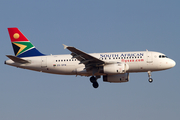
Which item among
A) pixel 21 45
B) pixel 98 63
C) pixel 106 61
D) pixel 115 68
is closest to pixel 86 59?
pixel 98 63

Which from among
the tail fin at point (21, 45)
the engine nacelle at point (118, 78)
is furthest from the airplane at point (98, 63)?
the tail fin at point (21, 45)

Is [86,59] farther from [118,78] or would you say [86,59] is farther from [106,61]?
[118,78]

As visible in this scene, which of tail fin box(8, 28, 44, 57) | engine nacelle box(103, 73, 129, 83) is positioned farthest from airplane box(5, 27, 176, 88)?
tail fin box(8, 28, 44, 57)

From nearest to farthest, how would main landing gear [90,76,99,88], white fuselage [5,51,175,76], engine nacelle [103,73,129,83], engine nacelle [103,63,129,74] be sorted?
engine nacelle [103,63,129,74] < white fuselage [5,51,175,76] < main landing gear [90,76,99,88] < engine nacelle [103,73,129,83]

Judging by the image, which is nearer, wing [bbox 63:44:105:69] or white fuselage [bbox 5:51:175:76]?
wing [bbox 63:44:105:69]

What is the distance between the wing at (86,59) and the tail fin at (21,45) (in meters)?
7.95

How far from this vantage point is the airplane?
4509cm

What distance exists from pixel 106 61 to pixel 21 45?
1387 centimetres

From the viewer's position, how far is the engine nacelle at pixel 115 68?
44.7 metres

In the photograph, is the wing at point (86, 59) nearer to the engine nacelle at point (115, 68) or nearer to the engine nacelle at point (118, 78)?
the engine nacelle at point (115, 68)

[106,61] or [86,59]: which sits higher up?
[86,59]

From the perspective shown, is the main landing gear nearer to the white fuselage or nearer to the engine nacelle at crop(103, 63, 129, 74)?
the white fuselage

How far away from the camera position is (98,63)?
149ft

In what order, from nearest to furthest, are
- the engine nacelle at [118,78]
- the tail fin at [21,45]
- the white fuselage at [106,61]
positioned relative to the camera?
the white fuselage at [106,61], the engine nacelle at [118,78], the tail fin at [21,45]
